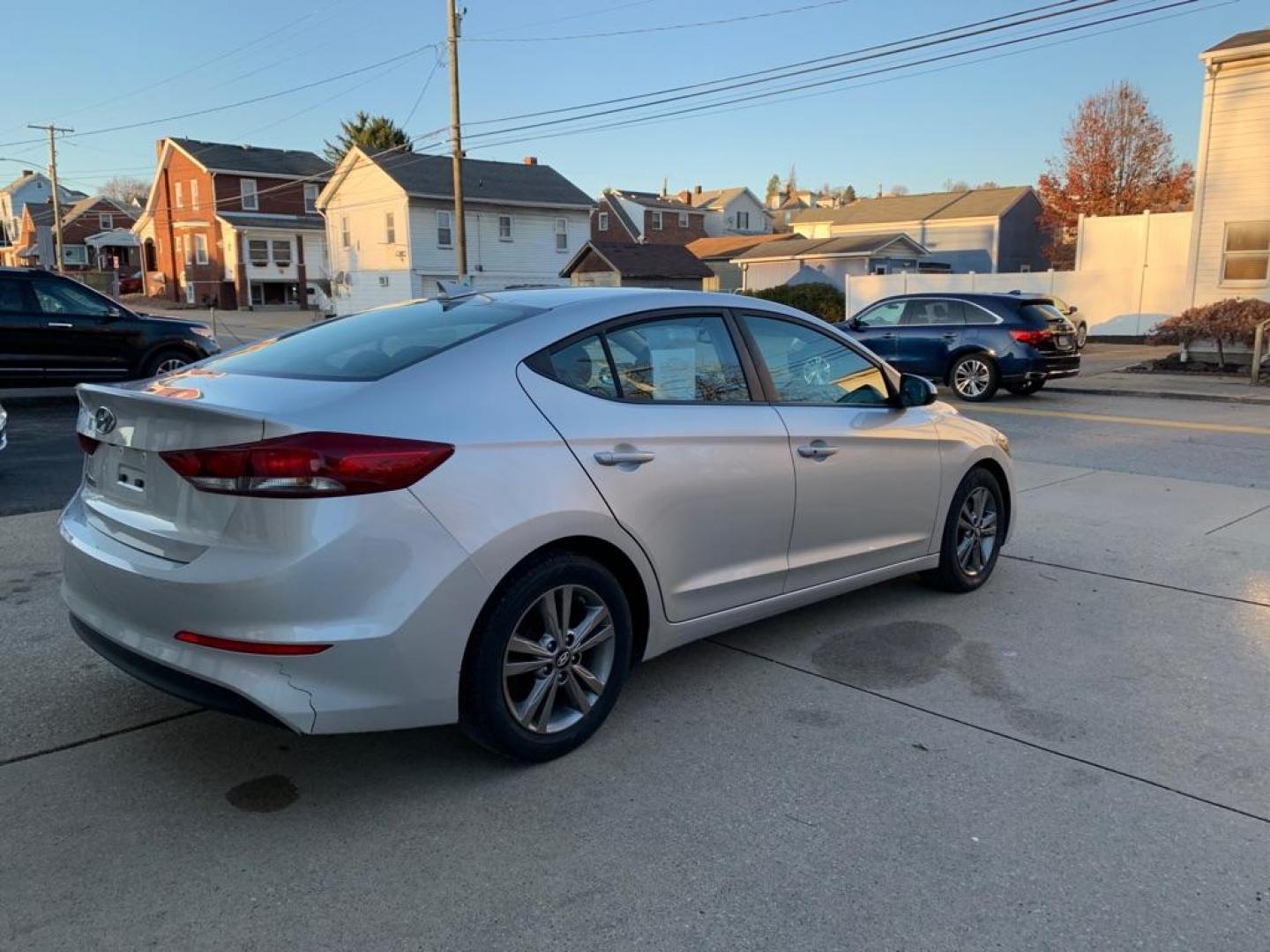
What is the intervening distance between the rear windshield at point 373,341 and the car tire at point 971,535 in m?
2.75

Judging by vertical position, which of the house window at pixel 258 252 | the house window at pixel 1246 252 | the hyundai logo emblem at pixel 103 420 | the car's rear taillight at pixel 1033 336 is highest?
the house window at pixel 258 252

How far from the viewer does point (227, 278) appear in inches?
1916

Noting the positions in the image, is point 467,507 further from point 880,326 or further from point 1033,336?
point 880,326

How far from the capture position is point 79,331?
1284 cm

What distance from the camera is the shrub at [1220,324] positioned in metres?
17.4

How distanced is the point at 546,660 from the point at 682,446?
3.17 ft

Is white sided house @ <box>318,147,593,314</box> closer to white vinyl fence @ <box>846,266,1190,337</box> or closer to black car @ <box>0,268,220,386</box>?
white vinyl fence @ <box>846,266,1190,337</box>

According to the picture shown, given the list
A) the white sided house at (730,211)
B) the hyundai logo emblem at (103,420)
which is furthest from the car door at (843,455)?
the white sided house at (730,211)

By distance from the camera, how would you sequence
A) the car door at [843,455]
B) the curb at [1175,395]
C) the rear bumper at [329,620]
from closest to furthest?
the rear bumper at [329,620]
the car door at [843,455]
the curb at [1175,395]

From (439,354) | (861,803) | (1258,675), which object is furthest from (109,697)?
(1258,675)

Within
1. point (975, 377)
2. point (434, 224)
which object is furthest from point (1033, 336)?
point (434, 224)

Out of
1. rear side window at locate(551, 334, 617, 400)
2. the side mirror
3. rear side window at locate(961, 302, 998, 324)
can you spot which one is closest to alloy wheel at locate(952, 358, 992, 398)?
rear side window at locate(961, 302, 998, 324)

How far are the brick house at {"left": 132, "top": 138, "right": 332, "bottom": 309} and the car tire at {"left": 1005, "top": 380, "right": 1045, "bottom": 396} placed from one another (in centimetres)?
3731

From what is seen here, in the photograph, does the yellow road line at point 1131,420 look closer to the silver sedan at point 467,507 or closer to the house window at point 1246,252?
the house window at point 1246,252
